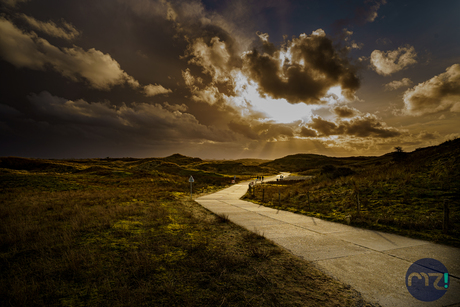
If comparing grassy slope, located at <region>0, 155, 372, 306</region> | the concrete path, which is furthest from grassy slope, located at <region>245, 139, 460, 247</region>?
grassy slope, located at <region>0, 155, 372, 306</region>

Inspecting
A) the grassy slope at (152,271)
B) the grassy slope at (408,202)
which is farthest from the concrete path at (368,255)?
the grassy slope at (408,202)

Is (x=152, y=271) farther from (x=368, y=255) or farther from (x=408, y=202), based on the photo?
(x=408, y=202)

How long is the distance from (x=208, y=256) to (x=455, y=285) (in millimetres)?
5425

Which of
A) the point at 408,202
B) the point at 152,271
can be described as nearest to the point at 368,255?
the point at 152,271

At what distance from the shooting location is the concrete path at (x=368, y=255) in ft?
→ 12.4

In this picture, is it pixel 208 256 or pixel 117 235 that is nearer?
pixel 208 256

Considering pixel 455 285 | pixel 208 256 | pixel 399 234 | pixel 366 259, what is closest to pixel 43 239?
pixel 208 256

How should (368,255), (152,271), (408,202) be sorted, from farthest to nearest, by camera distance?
(408,202), (368,255), (152,271)

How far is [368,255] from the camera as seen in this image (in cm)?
560

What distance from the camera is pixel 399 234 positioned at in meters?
7.53

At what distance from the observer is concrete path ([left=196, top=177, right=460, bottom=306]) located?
3.79m

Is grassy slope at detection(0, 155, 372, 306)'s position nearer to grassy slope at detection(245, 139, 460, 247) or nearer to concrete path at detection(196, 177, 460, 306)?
concrete path at detection(196, 177, 460, 306)

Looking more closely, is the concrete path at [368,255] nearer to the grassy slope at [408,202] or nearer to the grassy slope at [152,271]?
the grassy slope at [152,271]

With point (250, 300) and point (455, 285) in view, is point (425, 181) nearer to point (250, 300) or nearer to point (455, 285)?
point (455, 285)
